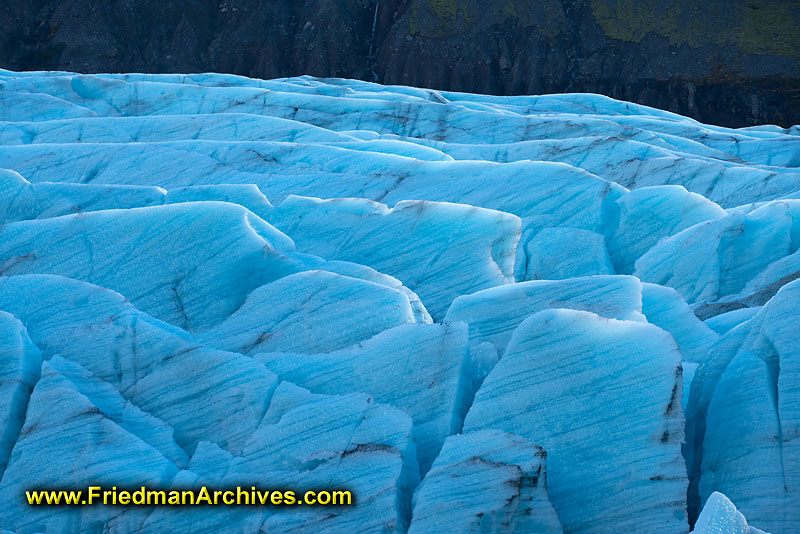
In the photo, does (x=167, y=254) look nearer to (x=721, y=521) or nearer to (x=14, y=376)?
(x=14, y=376)

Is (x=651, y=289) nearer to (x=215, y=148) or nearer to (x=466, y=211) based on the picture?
(x=466, y=211)

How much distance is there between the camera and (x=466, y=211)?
10.6m

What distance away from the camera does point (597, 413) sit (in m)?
7.20

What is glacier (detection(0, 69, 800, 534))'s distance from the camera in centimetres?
→ 688

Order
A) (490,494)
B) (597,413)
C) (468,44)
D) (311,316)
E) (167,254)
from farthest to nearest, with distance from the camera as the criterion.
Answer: (468,44) < (167,254) < (311,316) < (597,413) < (490,494)

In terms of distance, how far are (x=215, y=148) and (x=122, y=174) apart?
188 cm


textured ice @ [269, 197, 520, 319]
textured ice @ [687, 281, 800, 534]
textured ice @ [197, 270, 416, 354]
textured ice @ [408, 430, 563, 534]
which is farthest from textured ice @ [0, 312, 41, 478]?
textured ice @ [687, 281, 800, 534]

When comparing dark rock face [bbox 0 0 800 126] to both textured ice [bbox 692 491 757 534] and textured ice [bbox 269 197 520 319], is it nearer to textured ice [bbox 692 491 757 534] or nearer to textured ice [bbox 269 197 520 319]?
textured ice [bbox 269 197 520 319]

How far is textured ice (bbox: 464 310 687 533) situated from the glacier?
0.02 meters

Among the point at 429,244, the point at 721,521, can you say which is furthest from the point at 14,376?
the point at 721,521

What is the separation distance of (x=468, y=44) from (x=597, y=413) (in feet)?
177

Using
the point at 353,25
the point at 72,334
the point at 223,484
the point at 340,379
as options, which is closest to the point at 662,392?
the point at 340,379

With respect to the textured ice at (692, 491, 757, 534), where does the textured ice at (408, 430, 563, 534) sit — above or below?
below

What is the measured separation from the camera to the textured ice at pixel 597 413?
6738mm
